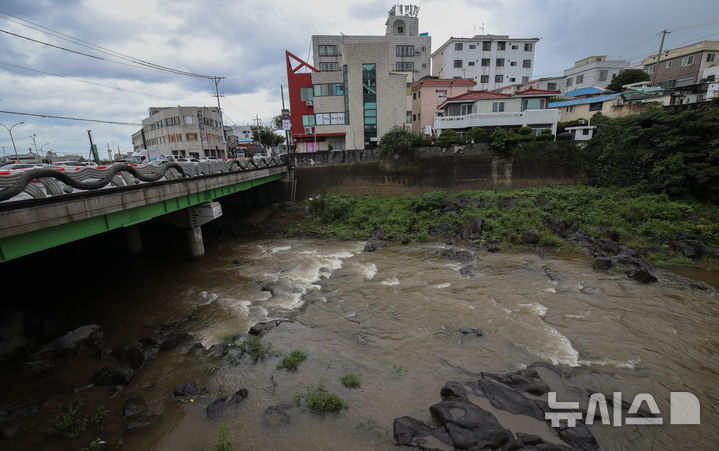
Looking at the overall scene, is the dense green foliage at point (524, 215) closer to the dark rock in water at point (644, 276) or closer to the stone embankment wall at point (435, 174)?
the stone embankment wall at point (435, 174)

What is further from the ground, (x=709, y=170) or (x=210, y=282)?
(x=709, y=170)

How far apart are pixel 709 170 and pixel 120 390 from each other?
32.9 m

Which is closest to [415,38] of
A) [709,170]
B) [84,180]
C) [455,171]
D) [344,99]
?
[344,99]

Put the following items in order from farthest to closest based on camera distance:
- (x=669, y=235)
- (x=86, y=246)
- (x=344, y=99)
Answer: (x=344, y=99), (x=86, y=246), (x=669, y=235)

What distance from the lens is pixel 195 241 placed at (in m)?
21.6

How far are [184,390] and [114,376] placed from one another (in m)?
2.49

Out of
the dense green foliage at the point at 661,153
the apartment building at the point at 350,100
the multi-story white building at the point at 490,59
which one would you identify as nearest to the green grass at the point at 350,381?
the dense green foliage at the point at 661,153

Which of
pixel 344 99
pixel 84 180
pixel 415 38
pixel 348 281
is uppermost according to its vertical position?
pixel 415 38

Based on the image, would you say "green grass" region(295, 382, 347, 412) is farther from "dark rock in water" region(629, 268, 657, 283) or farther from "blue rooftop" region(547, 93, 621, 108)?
"blue rooftop" region(547, 93, 621, 108)

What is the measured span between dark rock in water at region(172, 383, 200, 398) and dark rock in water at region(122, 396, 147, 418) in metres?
0.77

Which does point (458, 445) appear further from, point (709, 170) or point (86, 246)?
point (86, 246)

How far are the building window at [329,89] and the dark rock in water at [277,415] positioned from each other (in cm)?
3878

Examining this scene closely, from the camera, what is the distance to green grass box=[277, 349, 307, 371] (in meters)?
10.1

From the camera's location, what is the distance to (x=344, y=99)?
40469 mm
